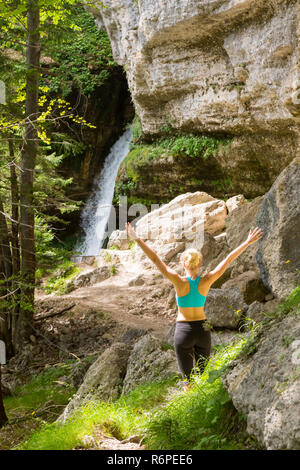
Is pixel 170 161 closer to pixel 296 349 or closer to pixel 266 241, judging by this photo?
pixel 266 241

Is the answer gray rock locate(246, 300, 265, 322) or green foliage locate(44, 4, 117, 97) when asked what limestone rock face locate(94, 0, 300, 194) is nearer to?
green foliage locate(44, 4, 117, 97)

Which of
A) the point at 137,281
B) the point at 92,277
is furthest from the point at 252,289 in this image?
the point at 92,277

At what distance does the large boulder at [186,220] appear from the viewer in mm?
13789

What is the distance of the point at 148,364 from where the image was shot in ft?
16.8

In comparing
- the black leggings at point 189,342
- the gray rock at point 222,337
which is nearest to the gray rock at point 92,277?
the gray rock at point 222,337

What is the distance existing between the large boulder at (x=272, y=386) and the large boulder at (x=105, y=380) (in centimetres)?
237

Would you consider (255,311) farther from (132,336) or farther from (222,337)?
(132,336)

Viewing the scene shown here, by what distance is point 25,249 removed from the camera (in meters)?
9.50

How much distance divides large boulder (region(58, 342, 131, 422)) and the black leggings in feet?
4.04

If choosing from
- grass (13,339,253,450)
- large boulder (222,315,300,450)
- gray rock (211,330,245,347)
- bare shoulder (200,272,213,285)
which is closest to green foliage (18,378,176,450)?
grass (13,339,253,450)

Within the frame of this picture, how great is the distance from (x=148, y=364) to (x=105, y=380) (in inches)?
24.6

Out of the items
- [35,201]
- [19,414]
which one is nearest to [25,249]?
[35,201]

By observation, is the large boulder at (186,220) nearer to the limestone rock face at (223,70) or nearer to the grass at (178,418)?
the limestone rock face at (223,70)

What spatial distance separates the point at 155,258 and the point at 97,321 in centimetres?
730
